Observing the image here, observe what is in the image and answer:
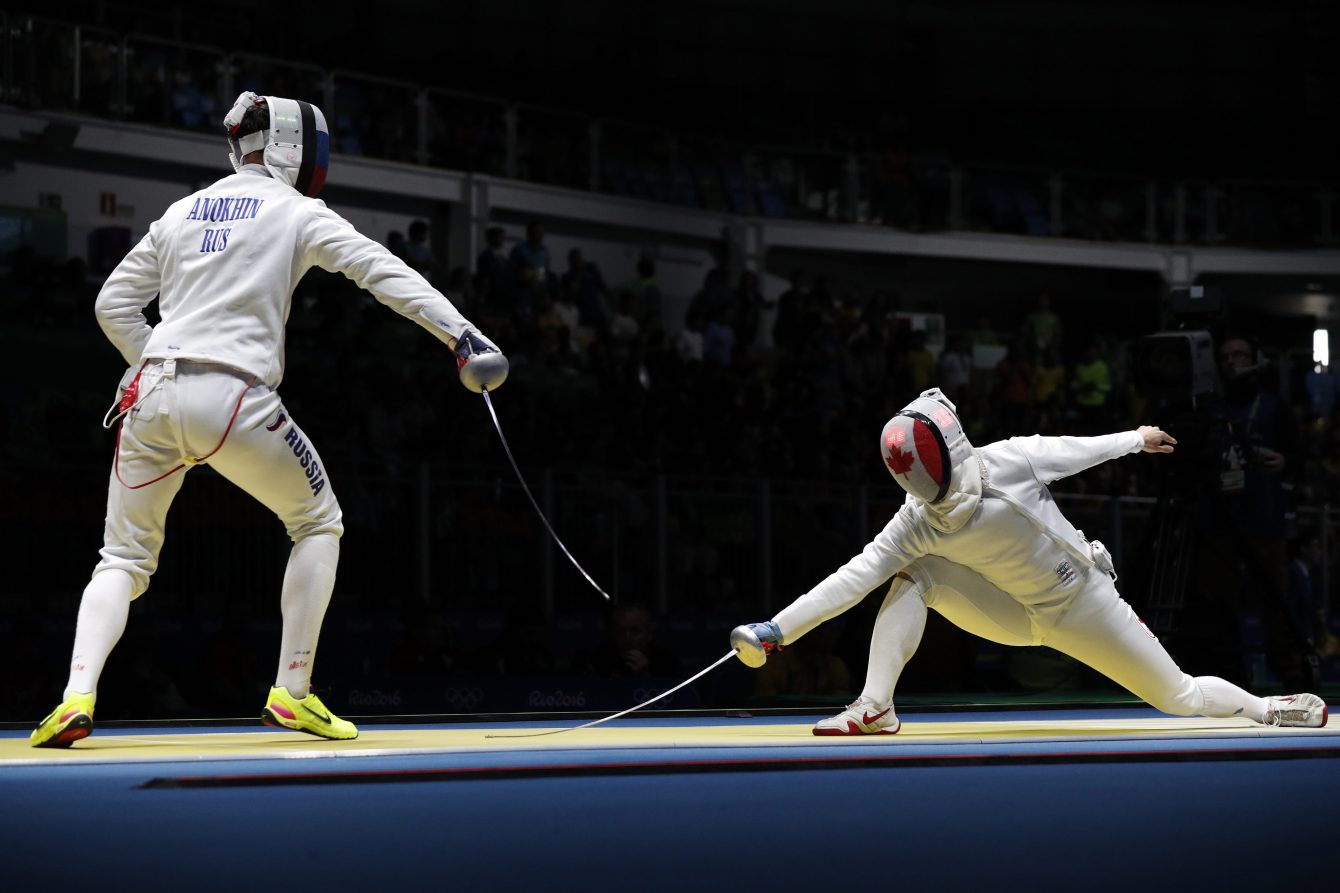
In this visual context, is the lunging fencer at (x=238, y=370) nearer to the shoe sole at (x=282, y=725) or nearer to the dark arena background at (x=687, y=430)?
the shoe sole at (x=282, y=725)

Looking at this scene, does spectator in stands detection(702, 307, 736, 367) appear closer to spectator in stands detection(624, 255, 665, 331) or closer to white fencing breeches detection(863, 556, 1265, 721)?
spectator in stands detection(624, 255, 665, 331)

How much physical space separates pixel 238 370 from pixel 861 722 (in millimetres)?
1983

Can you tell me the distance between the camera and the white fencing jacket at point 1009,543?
4.56 metres

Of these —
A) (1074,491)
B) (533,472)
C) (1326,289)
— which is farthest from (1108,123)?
(533,472)

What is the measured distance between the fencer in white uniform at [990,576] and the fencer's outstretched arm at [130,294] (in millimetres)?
1837

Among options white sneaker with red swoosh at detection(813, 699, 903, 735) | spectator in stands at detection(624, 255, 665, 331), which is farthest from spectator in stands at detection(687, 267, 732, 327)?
white sneaker with red swoosh at detection(813, 699, 903, 735)

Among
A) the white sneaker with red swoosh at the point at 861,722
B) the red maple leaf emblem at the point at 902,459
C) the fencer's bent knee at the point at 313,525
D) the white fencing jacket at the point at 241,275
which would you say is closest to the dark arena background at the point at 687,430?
the white sneaker with red swoosh at the point at 861,722

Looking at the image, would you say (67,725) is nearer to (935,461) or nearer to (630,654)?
(935,461)

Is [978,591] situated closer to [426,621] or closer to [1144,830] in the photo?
[1144,830]

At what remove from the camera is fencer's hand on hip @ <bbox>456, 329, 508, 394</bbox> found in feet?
13.6

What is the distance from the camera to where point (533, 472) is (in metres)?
9.20

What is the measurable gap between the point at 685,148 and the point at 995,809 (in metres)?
13.9

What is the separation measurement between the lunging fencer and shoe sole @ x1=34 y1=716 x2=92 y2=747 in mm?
70

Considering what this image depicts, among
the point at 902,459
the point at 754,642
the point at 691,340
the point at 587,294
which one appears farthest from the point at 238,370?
the point at 691,340
